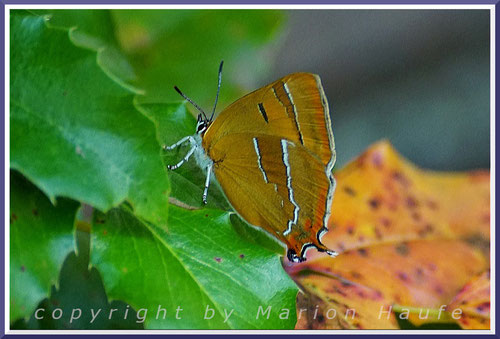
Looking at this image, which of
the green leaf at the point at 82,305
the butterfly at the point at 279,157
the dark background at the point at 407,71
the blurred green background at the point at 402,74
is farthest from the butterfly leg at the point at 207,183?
the dark background at the point at 407,71

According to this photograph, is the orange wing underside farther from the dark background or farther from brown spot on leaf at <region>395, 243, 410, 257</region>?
the dark background

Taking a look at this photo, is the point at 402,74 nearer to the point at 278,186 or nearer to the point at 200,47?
the point at 200,47

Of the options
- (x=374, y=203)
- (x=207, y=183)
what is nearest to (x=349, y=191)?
(x=374, y=203)

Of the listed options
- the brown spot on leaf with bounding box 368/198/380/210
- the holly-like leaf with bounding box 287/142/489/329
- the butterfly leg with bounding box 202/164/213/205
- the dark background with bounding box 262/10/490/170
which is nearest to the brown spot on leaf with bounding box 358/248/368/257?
the holly-like leaf with bounding box 287/142/489/329

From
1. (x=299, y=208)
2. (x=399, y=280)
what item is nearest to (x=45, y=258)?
(x=299, y=208)

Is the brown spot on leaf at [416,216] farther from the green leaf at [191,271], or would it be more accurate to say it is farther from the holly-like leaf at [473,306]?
the green leaf at [191,271]

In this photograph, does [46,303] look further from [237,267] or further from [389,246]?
[389,246]
